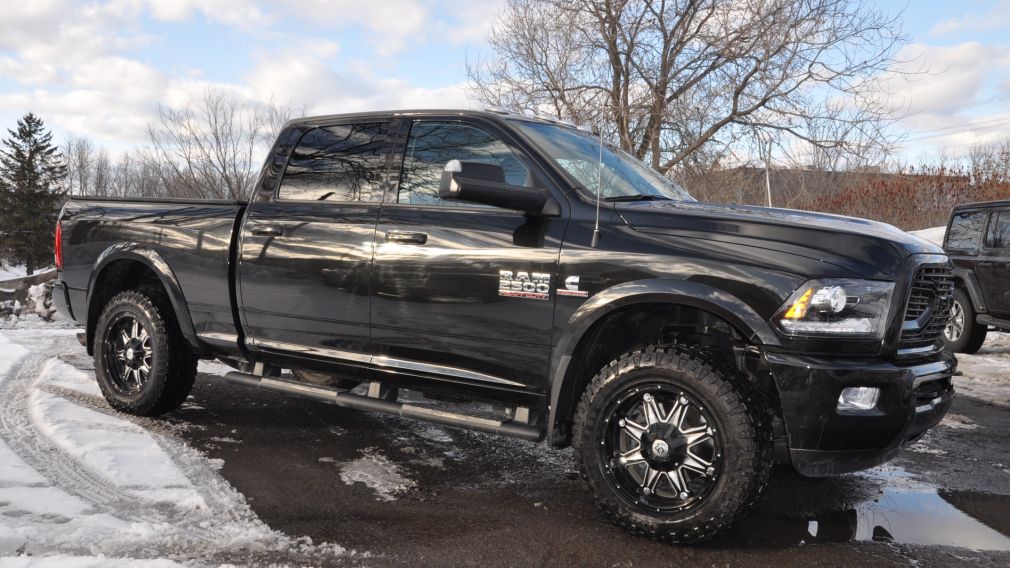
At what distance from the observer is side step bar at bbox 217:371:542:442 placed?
3.61 metres

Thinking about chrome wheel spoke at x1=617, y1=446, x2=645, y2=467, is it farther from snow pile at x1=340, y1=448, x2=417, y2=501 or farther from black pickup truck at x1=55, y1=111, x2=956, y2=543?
snow pile at x1=340, y1=448, x2=417, y2=501

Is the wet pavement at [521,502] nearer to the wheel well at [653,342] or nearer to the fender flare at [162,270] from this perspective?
the wheel well at [653,342]

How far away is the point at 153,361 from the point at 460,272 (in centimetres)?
254

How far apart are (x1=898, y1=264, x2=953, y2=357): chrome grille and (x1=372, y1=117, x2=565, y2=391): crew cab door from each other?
5.06 feet

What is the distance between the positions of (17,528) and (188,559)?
81cm

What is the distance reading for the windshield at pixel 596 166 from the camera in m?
3.87

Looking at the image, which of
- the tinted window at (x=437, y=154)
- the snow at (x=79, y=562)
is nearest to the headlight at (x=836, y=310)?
the tinted window at (x=437, y=154)

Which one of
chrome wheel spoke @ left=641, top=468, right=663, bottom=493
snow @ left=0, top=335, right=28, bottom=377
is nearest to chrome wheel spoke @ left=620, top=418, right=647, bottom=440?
chrome wheel spoke @ left=641, top=468, right=663, bottom=493

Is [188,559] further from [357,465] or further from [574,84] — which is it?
[574,84]

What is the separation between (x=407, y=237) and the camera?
13.0ft

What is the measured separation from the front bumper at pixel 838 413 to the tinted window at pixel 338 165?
2.43 m

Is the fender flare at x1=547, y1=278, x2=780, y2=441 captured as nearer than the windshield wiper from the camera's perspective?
Yes

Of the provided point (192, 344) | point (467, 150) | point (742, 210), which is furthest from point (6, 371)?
point (742, 210)

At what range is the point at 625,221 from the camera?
348 centimetres
